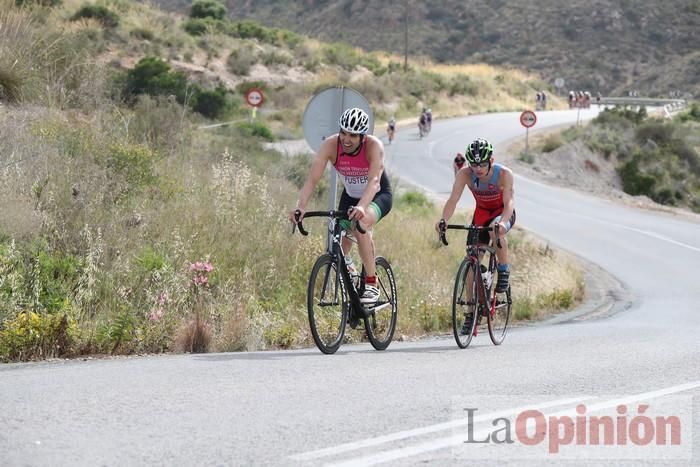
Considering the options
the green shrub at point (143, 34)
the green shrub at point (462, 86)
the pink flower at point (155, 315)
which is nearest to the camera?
the pink flower at point (155, 315)

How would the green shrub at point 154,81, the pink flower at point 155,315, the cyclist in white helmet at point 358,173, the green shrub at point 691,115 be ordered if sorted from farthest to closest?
1. the green shrub at point 691,115
2. the green shrub at point 154,81
3. the pink flower at point 155,315
4. the cyclist in white helmet at point 358,173

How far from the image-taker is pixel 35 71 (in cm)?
1554

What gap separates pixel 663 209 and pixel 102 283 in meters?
32.2

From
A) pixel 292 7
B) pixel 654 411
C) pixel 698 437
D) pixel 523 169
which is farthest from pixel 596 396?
pixel 292 7

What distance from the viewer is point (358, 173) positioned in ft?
29.8

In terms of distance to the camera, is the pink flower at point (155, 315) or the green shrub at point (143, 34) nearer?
the pink flower at point (155, 315)

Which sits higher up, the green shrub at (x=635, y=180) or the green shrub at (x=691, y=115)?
the green shrub at (x=691, y=115)

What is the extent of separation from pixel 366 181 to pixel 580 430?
3.67 meters

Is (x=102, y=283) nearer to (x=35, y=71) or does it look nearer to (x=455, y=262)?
(x=35, y=71)

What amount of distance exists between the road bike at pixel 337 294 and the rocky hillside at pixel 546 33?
321 feet

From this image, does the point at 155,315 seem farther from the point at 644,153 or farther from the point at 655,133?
the point at 655,133

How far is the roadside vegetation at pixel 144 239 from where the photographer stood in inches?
388

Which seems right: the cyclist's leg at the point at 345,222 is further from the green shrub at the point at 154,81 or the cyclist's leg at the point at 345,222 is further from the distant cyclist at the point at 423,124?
the distant cyclist at the point at 423,124

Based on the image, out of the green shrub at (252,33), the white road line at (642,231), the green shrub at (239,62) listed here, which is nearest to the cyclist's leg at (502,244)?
the white road line at (642,231)
